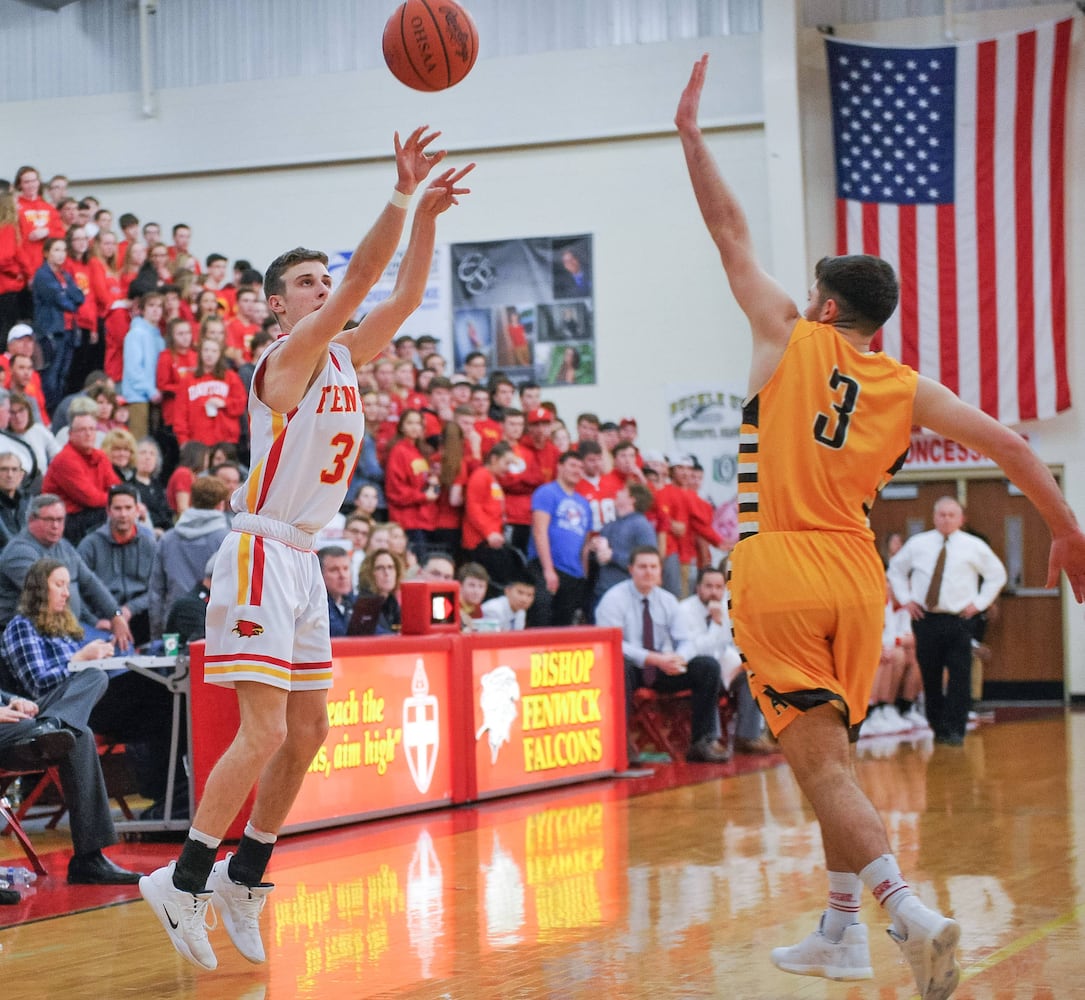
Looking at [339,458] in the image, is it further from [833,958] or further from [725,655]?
[725,655]

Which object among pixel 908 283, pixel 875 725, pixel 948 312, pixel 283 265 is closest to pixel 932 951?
pixel 283 265

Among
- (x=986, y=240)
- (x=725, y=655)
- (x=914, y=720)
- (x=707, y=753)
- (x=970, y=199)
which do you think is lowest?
(x=914, y=720)

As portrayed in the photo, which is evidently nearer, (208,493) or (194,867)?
(194,867)

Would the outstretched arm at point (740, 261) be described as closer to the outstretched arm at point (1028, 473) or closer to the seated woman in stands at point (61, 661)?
the outstretched arm at point (1028, 473)

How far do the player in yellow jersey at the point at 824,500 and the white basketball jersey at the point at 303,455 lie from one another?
138 centimetres

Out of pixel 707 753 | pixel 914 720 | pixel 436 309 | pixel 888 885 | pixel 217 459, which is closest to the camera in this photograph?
pixel 888 885

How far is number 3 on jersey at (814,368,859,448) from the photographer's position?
169 inches

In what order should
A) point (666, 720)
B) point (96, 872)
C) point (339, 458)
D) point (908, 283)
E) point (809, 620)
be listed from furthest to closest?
1. point (908, 283)
2. point (666, 720)
3. point (96, 872)
4. point (339, 458)
5. point (809, 620)

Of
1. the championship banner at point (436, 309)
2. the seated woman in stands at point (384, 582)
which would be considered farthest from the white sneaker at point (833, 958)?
the championship banner at point (436, 309)

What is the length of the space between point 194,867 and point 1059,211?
16.5 meters

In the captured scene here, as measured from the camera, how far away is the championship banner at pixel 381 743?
834 centimetres

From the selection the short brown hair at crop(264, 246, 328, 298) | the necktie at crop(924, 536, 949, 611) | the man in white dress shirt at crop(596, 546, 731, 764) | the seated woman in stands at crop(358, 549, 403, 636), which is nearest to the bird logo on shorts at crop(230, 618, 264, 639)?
the short brown hair at crop(264, 246, 328, 298)

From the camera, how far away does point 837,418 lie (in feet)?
14.1

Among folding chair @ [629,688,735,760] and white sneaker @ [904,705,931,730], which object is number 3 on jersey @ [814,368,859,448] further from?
white sneaker @ [904,705,931,730]
